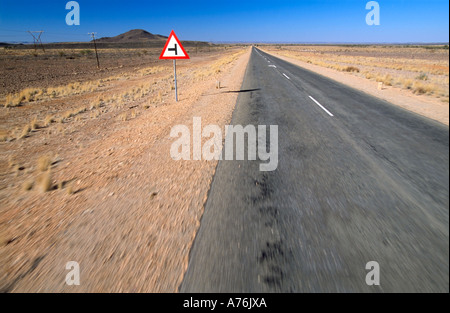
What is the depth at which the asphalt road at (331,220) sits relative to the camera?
2.10 metres

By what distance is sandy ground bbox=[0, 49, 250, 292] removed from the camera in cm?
234

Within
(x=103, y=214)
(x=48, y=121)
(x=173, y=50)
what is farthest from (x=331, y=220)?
(x=48, y=121)

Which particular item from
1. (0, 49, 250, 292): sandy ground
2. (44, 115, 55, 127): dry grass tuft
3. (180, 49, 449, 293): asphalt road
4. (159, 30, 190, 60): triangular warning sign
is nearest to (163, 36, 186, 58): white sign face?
(159, 30, 190, 60): triangular warning sign

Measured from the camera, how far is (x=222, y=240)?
2.66 metres

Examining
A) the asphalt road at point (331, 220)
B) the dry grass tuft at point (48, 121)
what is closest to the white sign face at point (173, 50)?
the dry grass tuft at point (48, 121)

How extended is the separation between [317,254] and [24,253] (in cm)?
334

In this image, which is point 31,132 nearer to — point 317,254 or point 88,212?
point 88,212

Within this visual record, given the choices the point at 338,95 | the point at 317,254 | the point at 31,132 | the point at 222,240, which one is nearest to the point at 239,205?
the point at 222,240

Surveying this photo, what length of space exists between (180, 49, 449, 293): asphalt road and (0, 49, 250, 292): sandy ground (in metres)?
0.37

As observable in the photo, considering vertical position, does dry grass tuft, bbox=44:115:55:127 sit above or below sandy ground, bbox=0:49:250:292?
above

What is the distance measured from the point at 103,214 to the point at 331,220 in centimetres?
313

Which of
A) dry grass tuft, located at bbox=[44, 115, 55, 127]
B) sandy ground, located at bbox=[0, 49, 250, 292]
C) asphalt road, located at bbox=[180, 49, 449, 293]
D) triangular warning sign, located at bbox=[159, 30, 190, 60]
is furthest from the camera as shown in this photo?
triangular warning sign, located at bbox=[159, 30, 190, 60]

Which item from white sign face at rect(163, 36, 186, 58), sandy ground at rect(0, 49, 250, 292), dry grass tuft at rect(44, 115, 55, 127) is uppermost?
white sign face at rect(163, 36, 186, 58)

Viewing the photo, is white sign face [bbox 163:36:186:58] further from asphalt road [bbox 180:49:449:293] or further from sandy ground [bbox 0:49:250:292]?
asphalt road [bbox 180:49:449:293]
